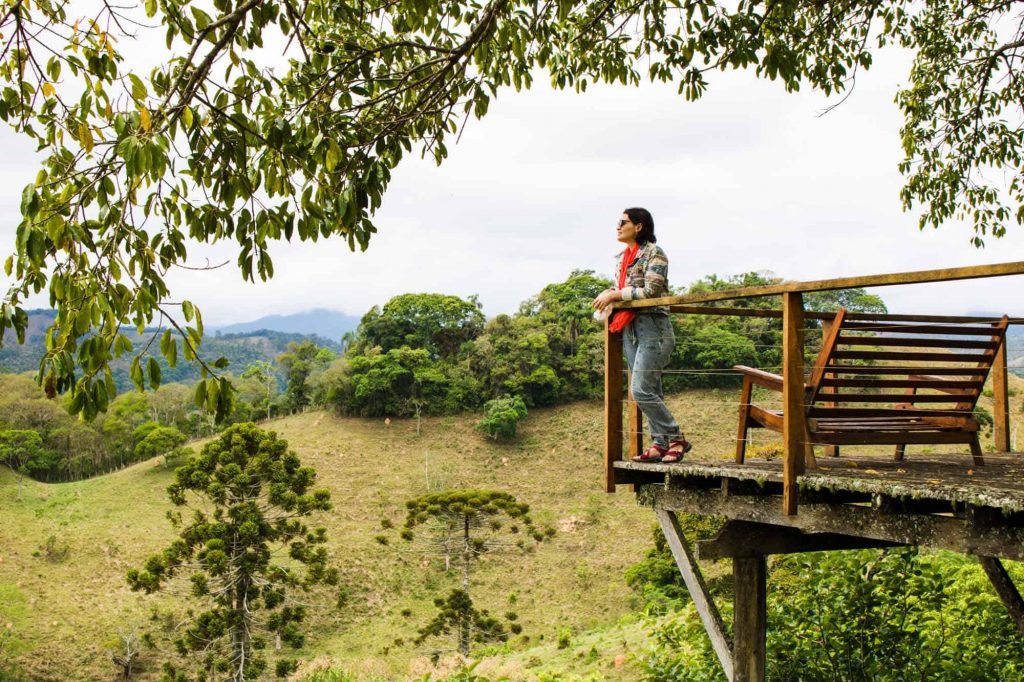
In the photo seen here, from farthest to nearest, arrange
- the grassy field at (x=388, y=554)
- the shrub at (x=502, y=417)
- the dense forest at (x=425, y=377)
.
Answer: the dense forest at (x=425, y=377) < the shrub at (x=502, y=417) < the grassy field at (x=388, y=554)

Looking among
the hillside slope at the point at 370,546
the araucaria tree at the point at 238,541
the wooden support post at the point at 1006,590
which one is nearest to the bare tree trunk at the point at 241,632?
the araucaria tree at the point at 238,541

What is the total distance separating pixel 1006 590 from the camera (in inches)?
170

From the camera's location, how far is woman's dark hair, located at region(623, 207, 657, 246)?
4.19 m

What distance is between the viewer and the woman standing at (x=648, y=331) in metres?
4.01

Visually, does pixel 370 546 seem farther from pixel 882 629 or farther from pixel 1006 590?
pixel 1006 590

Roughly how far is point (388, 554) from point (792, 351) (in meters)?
21.8

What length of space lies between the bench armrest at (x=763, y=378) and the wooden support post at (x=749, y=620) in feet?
3.16

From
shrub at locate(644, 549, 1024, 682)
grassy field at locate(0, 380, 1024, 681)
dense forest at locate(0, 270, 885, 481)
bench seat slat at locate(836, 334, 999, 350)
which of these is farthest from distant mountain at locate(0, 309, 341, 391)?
bench seat slat at locate(836, 334, 999, 350)

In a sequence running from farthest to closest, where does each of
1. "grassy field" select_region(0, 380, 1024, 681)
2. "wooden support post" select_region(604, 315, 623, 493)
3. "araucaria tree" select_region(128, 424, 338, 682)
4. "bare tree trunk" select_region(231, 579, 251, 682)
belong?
"grassy field" select_region(0, 380, 1024, 681) → "bare tree trunk" select_region(231, 579, 251, 682) → "araucaria tree" select_region(128, 424, 338, 682) → "wooden support post" select_region(604, 315, 623, 493)

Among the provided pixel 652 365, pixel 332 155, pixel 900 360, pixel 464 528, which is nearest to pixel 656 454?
pixel 652 365

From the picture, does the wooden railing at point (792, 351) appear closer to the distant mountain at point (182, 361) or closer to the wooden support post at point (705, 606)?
the wooden support post at point (705, 606)

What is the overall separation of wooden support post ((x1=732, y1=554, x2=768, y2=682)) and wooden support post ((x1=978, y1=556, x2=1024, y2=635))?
4.36 feet

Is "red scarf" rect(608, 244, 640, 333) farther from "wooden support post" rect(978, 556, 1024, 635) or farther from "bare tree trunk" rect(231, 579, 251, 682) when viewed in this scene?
"bare tree trunk" rect(231, 579, 251, 682)

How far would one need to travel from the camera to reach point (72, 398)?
7.13 feet
